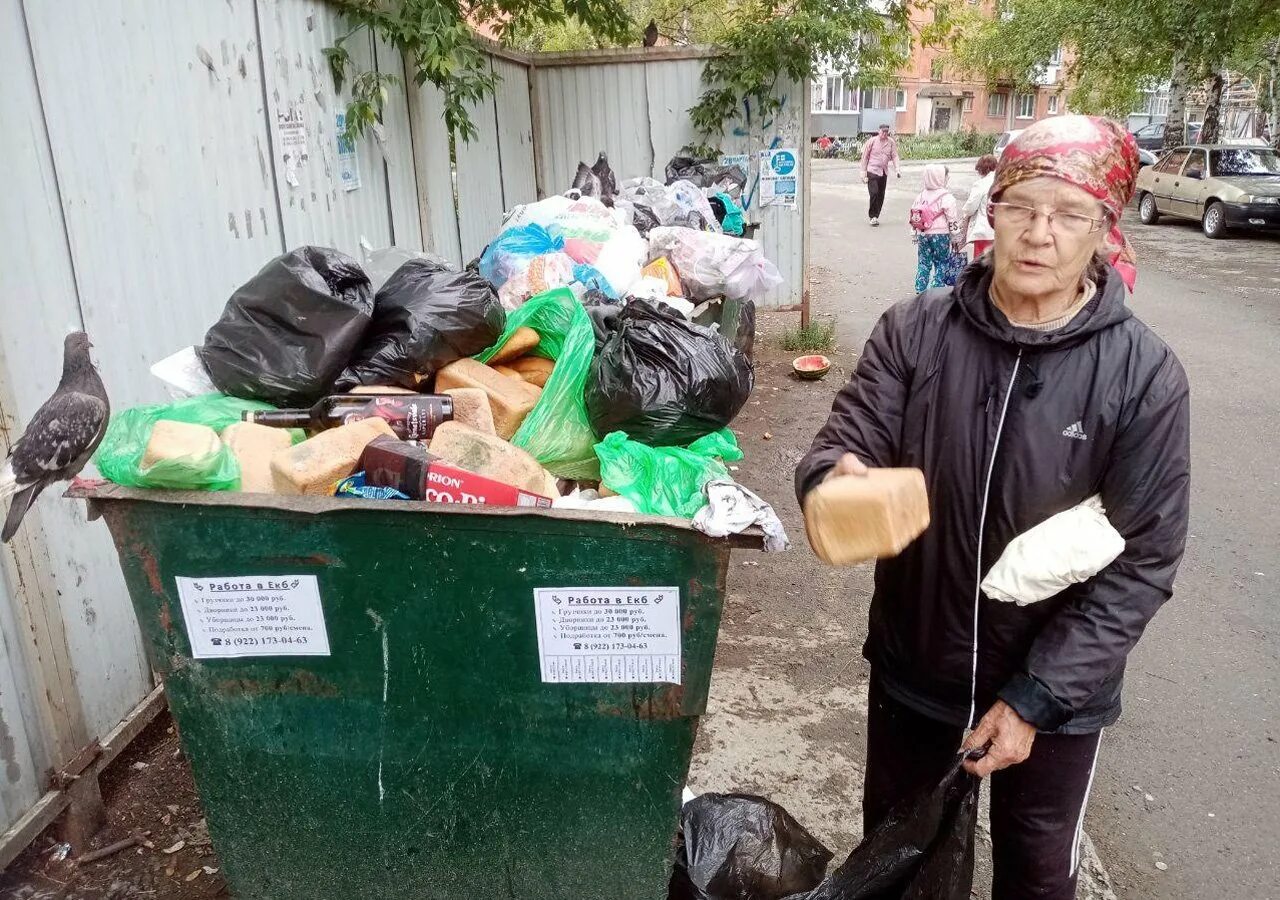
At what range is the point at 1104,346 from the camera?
5.45ft

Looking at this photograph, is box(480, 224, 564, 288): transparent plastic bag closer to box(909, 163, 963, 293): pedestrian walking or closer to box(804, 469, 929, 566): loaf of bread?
box(804, 469, 929, 566): loaf of bread

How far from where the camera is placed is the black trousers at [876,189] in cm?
1752

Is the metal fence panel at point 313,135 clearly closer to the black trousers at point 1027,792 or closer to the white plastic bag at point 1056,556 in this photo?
A: the black trousers at point 1027,792

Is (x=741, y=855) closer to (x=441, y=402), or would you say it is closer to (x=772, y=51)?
(x=441, y=402)

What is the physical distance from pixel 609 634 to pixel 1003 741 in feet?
2.44

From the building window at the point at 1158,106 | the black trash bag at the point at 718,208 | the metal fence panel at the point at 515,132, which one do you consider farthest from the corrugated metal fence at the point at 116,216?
the building window at the point at 1158,106

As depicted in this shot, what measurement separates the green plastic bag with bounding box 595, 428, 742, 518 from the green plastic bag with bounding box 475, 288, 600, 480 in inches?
10.6

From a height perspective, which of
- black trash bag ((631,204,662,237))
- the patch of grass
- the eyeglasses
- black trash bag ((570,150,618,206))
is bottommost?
the patch of grass

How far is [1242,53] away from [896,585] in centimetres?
3276

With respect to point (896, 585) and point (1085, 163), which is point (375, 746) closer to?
point (896, 585)

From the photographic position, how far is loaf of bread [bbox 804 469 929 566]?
155 centimetres

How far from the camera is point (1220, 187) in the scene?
1589 centimetres

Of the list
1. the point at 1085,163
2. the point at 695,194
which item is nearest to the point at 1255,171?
the point at 695,194

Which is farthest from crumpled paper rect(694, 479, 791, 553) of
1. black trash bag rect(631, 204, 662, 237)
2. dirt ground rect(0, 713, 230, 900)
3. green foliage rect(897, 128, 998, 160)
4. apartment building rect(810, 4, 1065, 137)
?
apartment building rect(810, 4, 1065, 137)
